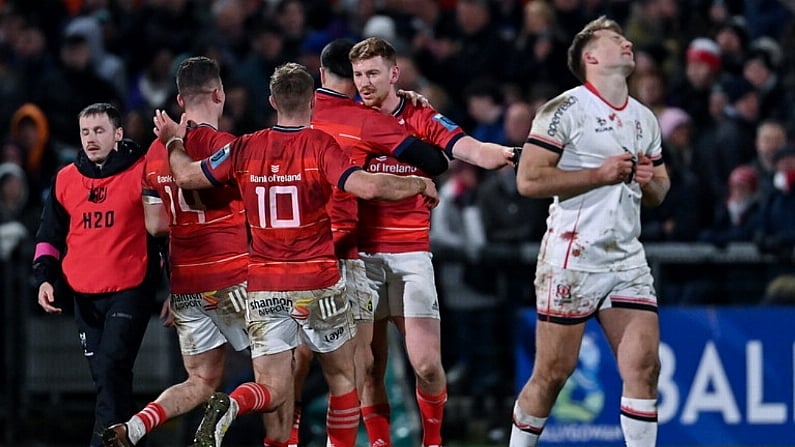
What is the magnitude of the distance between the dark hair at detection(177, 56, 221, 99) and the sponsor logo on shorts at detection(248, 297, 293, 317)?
4.49ft

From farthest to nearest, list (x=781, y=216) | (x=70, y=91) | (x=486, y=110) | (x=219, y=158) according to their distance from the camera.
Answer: (x=70, y=91), (x=486, y=110), (x=781, y=216), (x=219, y=158)

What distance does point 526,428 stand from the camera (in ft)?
33.3

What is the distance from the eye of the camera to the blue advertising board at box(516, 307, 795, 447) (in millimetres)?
14258

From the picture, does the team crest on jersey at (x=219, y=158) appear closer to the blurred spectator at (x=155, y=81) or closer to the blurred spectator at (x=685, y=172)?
the blurred spectator at (x=685, y=172)

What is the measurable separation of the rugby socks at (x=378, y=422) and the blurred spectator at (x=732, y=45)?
24.9 ft

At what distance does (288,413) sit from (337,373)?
1.85 ft

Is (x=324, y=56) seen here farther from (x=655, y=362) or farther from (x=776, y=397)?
(x=776, y=397)

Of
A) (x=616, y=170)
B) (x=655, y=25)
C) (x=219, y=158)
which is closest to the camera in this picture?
(x=616, y=170)

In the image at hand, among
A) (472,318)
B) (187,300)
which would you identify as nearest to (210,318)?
(187,300)

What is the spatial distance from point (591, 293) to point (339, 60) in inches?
89.0

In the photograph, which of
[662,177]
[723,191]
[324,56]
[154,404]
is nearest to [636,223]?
[662,177]

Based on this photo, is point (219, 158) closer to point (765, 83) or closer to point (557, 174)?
point (557, 174)

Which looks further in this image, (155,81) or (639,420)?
(155,81)

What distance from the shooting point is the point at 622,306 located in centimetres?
988
